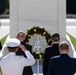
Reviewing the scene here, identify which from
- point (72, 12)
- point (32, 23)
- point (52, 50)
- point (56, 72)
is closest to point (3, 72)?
point (56, 72)

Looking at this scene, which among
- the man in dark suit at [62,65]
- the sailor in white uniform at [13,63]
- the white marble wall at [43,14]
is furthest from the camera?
the white marble wall at [43,14]

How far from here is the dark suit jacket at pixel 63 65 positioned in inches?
220

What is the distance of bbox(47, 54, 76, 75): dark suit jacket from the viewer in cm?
559

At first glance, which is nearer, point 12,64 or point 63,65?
point 12,64

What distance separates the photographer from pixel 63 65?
5590 millimetres

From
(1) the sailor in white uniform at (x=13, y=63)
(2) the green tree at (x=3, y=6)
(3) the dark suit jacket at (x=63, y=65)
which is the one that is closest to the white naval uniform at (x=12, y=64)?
(1) the sailor in white uniform at (x=13, y=63)

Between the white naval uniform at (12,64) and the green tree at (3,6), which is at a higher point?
the white naval uniform at (12,64)

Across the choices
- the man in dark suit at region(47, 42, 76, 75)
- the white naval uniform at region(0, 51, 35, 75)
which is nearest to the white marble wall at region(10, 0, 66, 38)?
the man in dark suit at region(47, 42, 76, 75)

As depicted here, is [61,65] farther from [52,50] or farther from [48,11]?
[48,11]

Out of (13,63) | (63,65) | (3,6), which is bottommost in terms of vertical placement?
(3,6)

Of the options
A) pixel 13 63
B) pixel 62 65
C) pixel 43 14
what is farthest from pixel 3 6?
→ pixel 13 63

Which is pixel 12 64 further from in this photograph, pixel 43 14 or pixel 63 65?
pixel 43 14

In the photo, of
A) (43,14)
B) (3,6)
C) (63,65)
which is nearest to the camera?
(63,65)

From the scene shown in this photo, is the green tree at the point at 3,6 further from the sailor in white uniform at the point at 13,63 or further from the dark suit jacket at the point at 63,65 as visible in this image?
the sailor in white uniform at the point at 13,63
